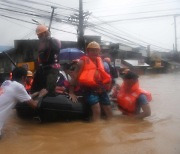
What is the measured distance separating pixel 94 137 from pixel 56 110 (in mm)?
1119

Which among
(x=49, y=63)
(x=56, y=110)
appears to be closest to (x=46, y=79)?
(x=49, y=63)

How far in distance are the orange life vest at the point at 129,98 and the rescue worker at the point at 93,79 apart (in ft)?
1.63

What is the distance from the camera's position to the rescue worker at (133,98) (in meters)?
5.81

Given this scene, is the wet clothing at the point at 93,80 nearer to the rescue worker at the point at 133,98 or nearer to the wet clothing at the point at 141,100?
the rescue worker at the point at 133,98

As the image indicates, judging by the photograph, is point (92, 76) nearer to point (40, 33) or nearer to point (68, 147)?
point (40, 33)

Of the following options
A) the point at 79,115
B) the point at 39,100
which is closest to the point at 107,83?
the point at 79,115

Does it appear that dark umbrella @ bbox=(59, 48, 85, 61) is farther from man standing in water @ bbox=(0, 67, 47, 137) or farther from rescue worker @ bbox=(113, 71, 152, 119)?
man standing in water @ bbox=(0, 67, 47, 137)

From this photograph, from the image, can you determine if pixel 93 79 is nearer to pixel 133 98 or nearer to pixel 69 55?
pixel 133 98

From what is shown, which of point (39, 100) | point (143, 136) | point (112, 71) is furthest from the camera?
point (112, 71)

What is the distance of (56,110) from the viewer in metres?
5.45

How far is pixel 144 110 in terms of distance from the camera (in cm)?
579

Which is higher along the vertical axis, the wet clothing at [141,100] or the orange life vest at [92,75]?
the orange life vest at [92,75]

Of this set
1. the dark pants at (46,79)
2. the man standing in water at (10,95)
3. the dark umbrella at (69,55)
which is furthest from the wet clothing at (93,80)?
the dark umbrella at (69,55)

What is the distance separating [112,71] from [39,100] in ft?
8.16
